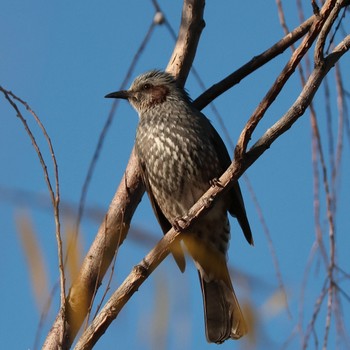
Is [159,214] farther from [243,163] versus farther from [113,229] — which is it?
[243,163]

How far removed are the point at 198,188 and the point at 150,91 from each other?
46.9 inches

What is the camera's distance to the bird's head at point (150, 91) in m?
5.05

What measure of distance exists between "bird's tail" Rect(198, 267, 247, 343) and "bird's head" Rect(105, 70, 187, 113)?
1358mm

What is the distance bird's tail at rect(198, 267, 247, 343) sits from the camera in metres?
4.28

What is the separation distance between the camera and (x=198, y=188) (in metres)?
4.45

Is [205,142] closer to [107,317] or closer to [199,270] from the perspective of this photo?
[199,270]

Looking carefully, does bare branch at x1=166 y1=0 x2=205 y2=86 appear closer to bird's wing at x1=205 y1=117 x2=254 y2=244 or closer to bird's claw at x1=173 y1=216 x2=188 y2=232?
bird's wing at x1=205 y1=117 x2=254 y2=244

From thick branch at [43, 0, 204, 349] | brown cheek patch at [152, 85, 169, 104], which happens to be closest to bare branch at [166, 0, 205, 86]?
thick branch at [43, 0, 204, 349]

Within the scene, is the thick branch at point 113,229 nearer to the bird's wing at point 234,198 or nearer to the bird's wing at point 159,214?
the bird's wing at point 159,214

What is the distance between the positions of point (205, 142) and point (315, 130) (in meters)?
1.33

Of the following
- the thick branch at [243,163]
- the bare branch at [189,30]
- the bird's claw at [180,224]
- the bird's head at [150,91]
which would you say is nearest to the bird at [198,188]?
the bird's head at [150,91]

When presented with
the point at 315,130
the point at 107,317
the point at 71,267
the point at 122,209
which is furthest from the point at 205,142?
the point at 71,267

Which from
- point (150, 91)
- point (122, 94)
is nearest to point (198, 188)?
point (150, 91)

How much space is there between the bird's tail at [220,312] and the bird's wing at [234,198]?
0.47 meters
